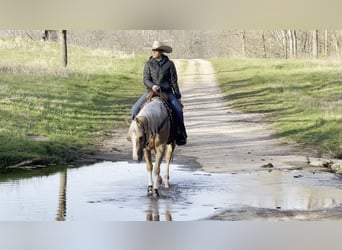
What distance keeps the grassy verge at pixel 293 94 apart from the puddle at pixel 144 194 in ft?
1.13

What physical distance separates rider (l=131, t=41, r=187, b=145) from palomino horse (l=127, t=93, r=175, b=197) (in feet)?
0.41

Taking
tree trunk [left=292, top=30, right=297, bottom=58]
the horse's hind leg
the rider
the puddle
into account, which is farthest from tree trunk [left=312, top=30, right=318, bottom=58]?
the horse's hind leg

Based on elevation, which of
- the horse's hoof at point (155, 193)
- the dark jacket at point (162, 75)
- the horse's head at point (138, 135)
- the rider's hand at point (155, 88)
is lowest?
the horse's hoof at point (155, 193)

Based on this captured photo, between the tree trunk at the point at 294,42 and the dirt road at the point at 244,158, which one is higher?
the tree trunk at the point at 294,42

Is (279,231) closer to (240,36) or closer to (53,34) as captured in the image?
(240,36)

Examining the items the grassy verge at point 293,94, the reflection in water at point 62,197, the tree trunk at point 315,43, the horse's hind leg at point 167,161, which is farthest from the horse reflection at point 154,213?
the tree trunk at point 315,43

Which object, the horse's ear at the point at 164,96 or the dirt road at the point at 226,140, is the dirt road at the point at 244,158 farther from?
the horse's ear at the point at 164,96

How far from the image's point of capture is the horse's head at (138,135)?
533 cm

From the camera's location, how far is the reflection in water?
5.65 m

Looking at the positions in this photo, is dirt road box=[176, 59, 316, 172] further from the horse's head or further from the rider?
the horse's head

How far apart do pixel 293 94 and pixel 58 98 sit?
203 centimetres

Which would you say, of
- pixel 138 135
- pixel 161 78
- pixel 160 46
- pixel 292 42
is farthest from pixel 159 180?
pixel 292 42
